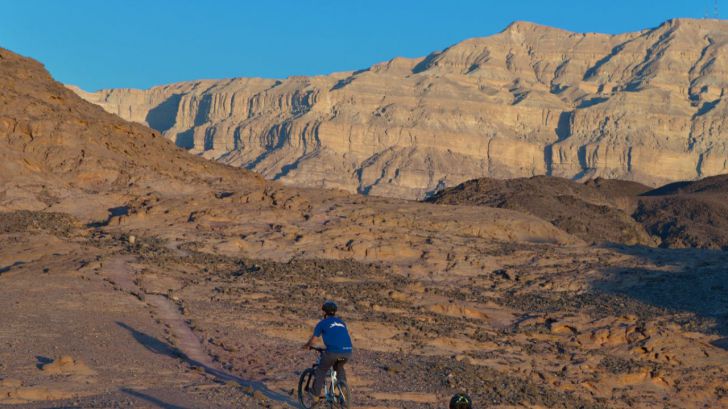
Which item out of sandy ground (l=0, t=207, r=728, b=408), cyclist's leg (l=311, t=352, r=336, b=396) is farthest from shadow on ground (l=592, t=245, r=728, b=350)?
cyclist's leg (l=311, t=352, r=336, b=396)

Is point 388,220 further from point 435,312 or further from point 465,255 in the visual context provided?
point 435,312

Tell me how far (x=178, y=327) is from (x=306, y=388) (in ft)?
20.7

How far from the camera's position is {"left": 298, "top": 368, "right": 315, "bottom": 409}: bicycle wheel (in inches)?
488

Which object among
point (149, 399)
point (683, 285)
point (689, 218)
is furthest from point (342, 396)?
point (689, 218)

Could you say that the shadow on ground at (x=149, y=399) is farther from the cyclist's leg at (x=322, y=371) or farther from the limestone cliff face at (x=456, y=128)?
the limestone cliff face at (x=456, y=128)

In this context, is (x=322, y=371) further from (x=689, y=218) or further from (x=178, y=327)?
(x=689, y=218)

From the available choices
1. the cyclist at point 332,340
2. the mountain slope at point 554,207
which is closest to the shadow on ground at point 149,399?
the cyclist at point 332,340

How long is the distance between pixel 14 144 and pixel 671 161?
14843 cm

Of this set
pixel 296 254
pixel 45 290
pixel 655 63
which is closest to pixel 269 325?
pixel 45 290

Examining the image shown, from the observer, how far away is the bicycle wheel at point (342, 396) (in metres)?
12.1

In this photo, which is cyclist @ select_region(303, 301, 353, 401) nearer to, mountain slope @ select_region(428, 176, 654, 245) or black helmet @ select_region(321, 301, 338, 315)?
black helmet @ select_region(321, 301, 338, 315)

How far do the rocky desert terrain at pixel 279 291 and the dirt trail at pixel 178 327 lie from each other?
3.1 inches

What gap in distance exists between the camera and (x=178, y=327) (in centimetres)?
1833

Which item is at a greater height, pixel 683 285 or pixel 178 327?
pixel 683 285
